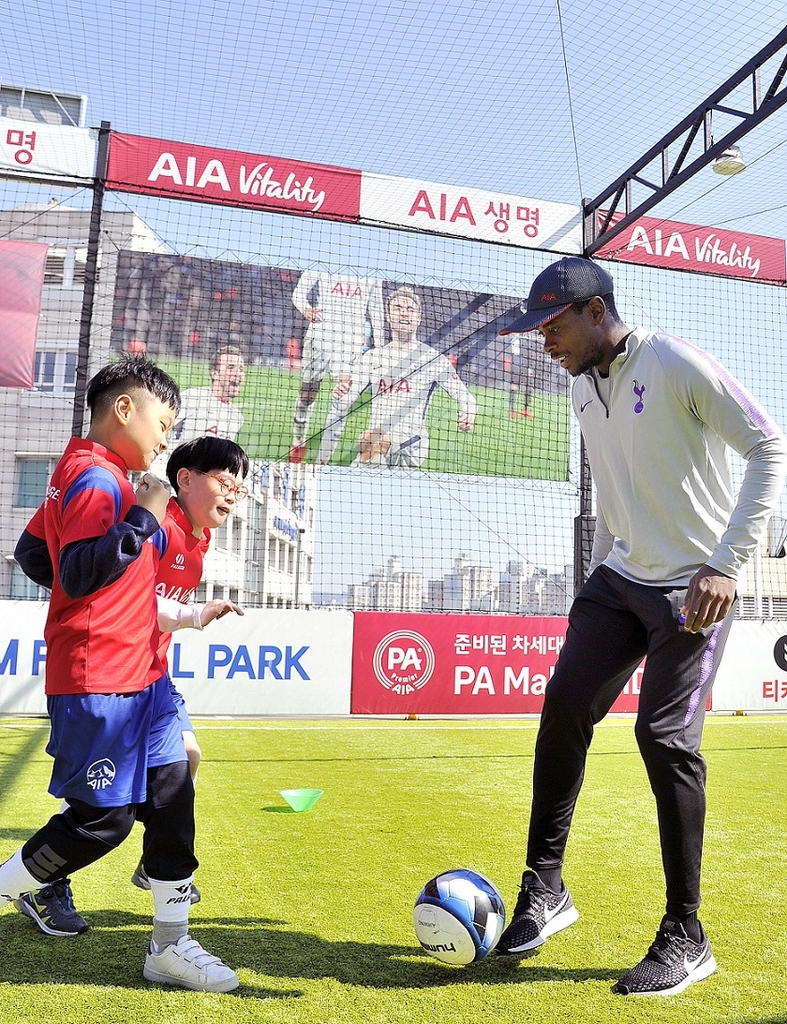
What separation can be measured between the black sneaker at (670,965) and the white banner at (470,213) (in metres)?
7.90

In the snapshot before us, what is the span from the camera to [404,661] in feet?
28.6

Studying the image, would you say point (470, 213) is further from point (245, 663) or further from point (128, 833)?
point (128, 833)

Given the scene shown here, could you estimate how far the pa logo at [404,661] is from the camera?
8641 mm

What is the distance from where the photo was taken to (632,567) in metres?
2.41

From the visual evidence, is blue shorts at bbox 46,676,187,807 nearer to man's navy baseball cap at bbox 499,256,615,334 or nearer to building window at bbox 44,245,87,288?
man's navy baseball cap at bbox 499,256,615,334

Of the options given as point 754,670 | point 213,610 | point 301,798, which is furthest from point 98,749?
point 754,670

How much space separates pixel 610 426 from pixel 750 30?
6.16 metres

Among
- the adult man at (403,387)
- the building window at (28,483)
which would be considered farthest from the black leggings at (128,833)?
the building window at (28,483)

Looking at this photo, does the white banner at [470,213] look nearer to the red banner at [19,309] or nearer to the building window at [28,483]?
the red banner at [19,309]

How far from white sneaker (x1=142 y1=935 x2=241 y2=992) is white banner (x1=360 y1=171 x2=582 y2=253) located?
7.90 meters

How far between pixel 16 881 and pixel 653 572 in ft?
5.62

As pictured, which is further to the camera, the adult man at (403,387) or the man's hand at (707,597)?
the adult man at (403,387)

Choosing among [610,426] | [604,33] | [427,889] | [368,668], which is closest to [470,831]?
[427,889]

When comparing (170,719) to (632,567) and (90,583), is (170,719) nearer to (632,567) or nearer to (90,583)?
(90,583)
